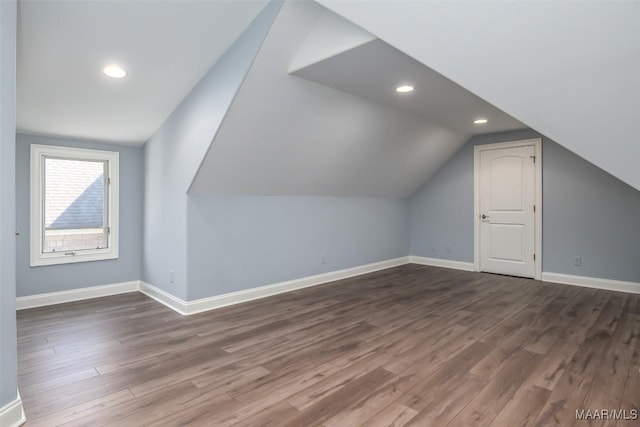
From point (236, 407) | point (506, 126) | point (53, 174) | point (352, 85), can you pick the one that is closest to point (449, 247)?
point (506, 126)

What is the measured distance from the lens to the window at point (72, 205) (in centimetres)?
396

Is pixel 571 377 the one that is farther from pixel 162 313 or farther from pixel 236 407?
pixel 162 313

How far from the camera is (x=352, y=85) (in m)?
3.46

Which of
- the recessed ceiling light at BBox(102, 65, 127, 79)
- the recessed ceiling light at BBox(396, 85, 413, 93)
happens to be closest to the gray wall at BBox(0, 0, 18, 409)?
the recessed ceiling light at BBox(102, 65, 127, 79)

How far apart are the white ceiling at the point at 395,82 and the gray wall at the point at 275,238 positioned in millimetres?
1750

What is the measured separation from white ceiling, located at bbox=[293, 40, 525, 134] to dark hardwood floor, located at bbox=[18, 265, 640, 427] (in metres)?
2.35

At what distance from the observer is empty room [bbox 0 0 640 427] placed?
191 centimetres

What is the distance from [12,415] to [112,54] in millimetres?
2564

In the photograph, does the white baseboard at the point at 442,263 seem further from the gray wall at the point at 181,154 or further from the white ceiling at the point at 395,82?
the gray wall at the point at 181,154

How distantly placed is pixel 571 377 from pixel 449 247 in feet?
13.3

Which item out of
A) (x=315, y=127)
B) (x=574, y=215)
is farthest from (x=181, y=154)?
(x=574, y=215)

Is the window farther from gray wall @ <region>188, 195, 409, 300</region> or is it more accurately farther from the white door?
the white door

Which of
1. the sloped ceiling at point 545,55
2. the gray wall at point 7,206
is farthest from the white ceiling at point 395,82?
the gray wall at point 7,206

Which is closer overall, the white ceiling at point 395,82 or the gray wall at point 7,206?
the gray wall at point 7,206
